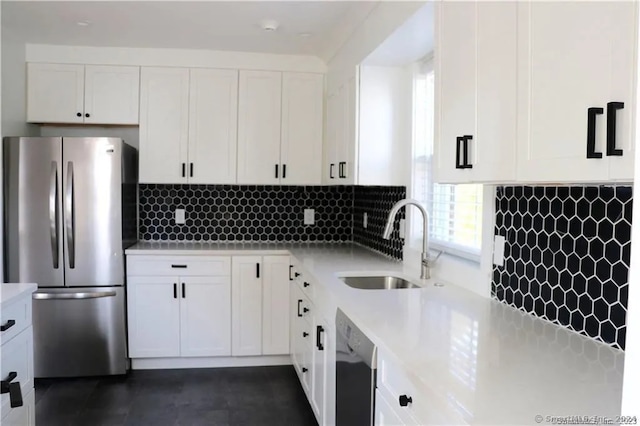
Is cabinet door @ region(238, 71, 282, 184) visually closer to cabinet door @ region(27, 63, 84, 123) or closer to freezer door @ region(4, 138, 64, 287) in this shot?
cabinet door @ region(27, 63, 84, 123)

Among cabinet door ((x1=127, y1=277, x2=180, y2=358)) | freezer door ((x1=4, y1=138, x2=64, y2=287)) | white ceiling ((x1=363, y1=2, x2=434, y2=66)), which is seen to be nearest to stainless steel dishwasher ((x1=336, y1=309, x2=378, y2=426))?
white ceiling ((x1=363, y1=2, x2=434, y2=66))

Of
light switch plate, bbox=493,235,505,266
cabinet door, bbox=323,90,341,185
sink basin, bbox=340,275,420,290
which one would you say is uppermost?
cabinet door, bbox=323,90,341,185

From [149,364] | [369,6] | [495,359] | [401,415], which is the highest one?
[369,6]

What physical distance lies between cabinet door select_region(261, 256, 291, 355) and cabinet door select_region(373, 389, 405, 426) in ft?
7.38

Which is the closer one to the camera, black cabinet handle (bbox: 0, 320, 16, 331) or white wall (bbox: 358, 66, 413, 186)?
black cabinet handle (bbox: 0, 320, 16, 331)

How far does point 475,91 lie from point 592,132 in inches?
24.5

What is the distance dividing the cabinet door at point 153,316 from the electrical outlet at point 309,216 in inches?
48.6

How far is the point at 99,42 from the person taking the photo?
381cm

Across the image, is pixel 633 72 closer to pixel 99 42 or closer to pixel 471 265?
pixel 471 265

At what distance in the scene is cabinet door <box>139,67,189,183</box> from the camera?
3.99 metres

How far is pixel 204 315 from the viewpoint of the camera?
12.8 feet

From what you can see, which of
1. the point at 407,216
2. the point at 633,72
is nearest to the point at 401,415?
the point at 633,72

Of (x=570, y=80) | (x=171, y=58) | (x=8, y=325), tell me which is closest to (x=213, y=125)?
(x=171, y=58)

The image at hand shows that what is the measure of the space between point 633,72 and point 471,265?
4.93 feet
